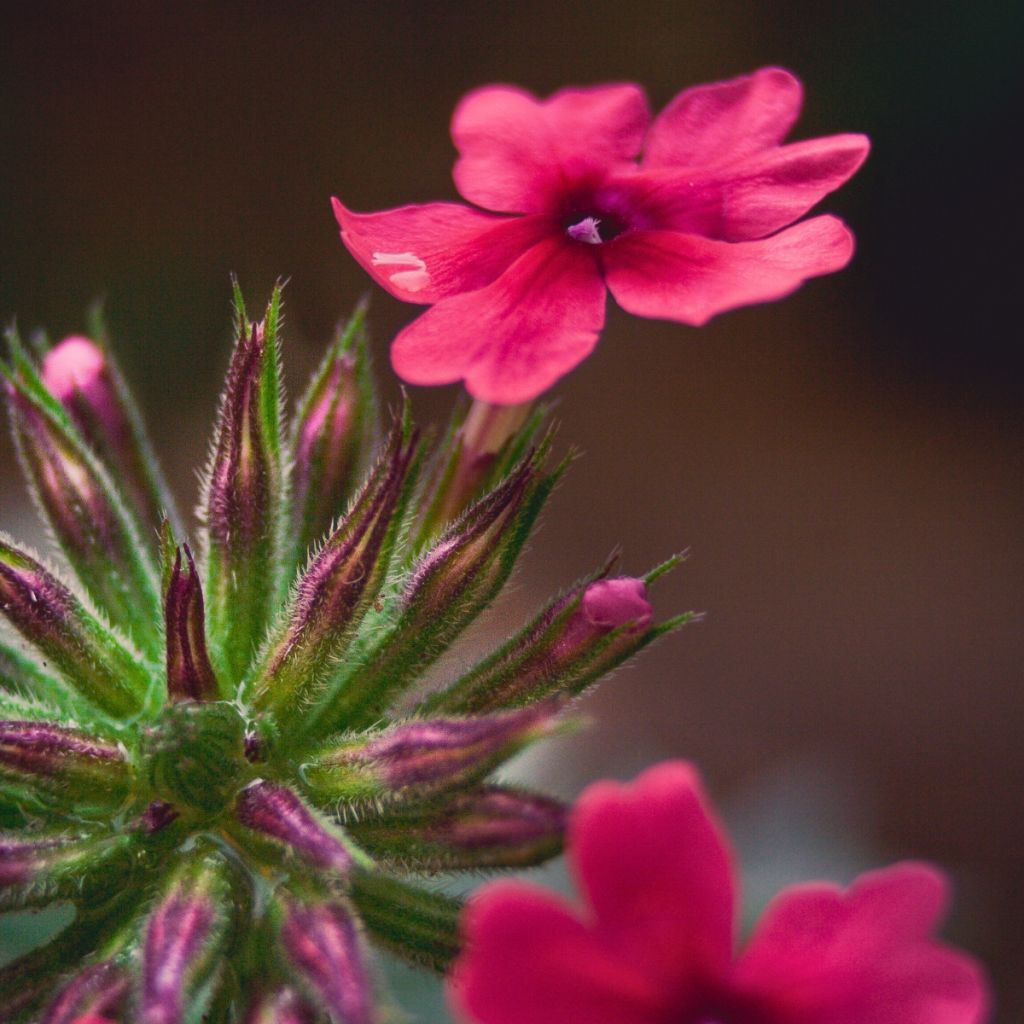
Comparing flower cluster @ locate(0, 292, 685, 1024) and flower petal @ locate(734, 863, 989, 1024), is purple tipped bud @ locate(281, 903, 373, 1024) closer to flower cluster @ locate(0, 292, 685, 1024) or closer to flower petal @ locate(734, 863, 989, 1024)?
flower cluster @ locate(0, 292, 685, 1024)

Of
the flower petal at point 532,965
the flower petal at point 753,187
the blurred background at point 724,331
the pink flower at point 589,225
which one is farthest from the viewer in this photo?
the blurred background at point 724,331

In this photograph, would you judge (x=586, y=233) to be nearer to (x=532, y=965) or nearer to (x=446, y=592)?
(x=446, y=592)

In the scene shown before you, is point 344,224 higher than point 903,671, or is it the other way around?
point 344,224

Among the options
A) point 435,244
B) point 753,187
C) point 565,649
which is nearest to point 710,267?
point 753,187

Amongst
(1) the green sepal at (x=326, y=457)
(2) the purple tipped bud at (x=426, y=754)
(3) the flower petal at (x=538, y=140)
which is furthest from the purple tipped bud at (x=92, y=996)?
(3) the flower petal at (x=538, y=140)

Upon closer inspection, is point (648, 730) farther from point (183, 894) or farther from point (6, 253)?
point (183, 894)

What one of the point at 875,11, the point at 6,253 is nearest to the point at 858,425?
the point at 875,11

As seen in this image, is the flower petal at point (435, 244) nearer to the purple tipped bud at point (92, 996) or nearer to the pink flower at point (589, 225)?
the pink flower at point (589, 225)
